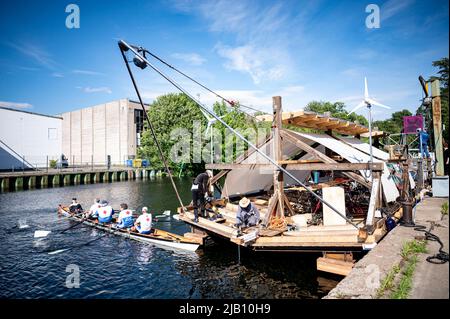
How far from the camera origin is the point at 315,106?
80.0m

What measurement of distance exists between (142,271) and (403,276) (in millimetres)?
9812

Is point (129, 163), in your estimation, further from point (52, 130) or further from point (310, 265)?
point (310, 265)

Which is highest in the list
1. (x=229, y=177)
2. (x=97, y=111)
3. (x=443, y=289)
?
(x=97, y=111)

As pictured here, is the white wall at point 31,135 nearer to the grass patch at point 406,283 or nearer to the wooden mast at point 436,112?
the wooden mast at point 436,112

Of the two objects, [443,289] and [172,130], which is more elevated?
[172,130]

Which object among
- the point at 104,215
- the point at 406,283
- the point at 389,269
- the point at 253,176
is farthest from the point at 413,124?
the point at 104,215

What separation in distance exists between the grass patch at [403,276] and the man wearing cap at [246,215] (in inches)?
219

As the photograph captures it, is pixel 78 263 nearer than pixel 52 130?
Yes

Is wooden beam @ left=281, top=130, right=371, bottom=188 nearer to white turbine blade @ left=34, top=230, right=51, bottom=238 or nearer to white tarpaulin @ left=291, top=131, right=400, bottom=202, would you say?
white tarpaulin @ left=291, top=131, right=400, bottom=202

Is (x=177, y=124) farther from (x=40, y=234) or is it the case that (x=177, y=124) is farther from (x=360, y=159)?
(x=360, y=159)

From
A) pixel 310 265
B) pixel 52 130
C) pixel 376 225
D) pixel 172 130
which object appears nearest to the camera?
pixel 376 225

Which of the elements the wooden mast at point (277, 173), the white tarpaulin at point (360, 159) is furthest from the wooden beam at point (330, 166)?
the white tarpaulin at point (360, 159)
